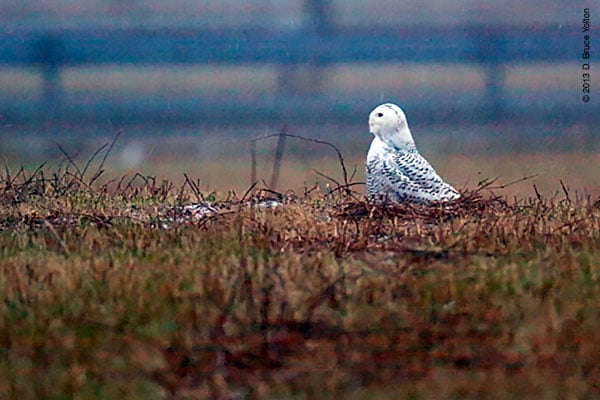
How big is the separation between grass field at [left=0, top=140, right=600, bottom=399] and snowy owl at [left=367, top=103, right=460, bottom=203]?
15.1 inches

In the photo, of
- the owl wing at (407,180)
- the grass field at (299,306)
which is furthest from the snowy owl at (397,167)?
the grass field at (299,306)

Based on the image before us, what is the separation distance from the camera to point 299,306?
2.26 meters

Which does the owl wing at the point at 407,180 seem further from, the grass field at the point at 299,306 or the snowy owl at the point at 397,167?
the grass field at the point at 299,306

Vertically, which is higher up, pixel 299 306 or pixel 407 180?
pixel 407 180

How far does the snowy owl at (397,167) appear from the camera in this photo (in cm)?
410

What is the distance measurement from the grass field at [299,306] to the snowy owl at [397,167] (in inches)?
15.1

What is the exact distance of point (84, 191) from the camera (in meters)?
4.47

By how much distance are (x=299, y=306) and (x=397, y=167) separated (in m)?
1.93

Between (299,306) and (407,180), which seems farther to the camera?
(407,180)

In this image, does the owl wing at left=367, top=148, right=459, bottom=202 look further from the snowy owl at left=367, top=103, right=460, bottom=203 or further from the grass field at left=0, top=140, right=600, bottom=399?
the grass field at left=0, top=140, right=600, bottom=399

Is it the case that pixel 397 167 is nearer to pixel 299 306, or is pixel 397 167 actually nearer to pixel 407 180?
pixel 407 180

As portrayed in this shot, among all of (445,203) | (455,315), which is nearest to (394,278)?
(455,315)

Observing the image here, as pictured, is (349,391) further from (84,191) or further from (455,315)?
(84,191)

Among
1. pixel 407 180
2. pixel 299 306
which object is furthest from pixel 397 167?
pixel 299 306
